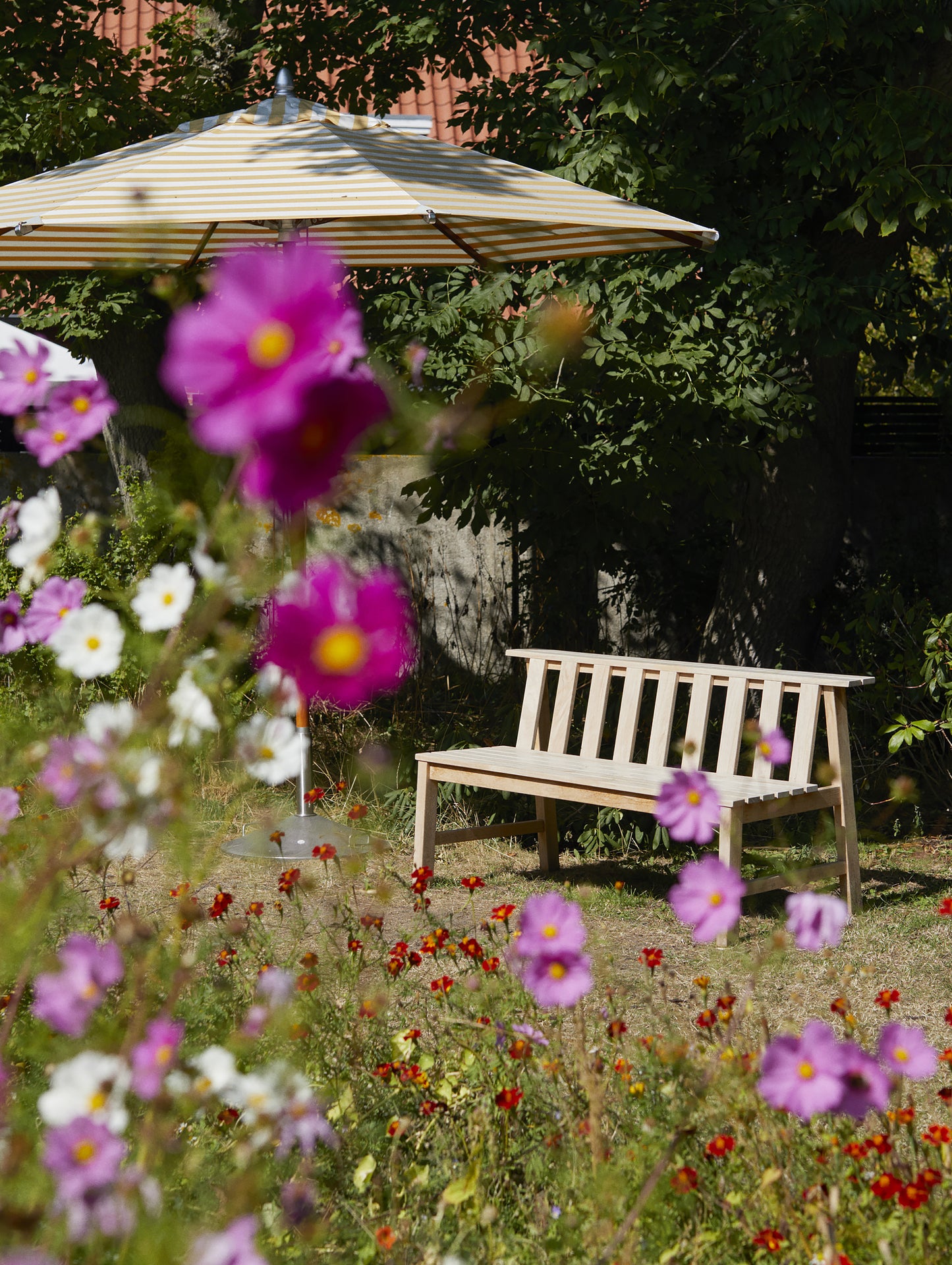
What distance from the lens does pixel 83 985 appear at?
3.82ft

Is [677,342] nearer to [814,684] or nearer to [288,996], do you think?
[814,684]

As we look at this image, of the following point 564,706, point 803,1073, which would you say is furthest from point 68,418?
point 564,706

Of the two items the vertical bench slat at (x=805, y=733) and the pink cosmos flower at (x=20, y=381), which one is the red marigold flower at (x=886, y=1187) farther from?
the vertical bench slat at (x=805, y=733)

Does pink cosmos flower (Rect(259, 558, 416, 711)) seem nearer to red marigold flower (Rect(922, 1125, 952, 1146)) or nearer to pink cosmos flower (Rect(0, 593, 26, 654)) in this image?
pink cosmos flower (Rect(0, 593, 26, 654))

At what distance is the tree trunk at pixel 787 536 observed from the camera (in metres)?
5.62

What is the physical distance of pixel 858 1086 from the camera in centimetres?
118

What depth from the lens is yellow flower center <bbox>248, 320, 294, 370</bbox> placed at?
2.58 feet

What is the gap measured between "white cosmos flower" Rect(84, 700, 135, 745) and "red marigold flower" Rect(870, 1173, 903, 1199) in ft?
2.93

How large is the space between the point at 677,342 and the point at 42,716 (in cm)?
267

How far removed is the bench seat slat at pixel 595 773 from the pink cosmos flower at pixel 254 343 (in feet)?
9.55

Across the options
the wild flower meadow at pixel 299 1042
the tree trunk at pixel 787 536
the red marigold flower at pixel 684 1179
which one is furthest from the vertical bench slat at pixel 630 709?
the red marigold flower at pixel 684 1179

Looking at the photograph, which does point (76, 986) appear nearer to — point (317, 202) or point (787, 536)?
point (317, 202)

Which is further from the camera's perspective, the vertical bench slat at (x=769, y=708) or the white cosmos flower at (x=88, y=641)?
the vertical bench slat at (x=769, y=708)

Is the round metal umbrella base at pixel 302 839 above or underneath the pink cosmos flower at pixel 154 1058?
underneath
